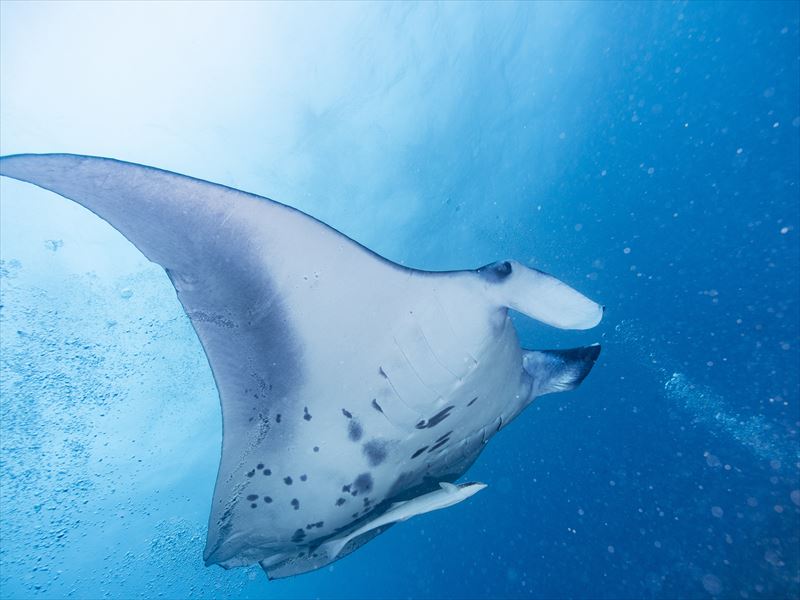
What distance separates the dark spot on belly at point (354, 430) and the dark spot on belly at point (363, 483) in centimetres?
25

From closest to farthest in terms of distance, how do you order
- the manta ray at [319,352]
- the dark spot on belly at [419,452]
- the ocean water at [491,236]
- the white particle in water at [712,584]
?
the manta ray at [319,352]
the dark spot on belly at [419,452]
the ocean water at [491,236]
the white particle in water at [712,584]

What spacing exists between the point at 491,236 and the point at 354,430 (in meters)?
18.0

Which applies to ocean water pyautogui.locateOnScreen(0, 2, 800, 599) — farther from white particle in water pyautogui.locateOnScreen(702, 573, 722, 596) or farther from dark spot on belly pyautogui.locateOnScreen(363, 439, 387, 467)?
dark spot on belly pyautogui.locateOnScreen(363, 439, 387, 467)

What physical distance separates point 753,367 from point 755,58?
11997 mm

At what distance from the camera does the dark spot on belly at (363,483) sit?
2.44 meters

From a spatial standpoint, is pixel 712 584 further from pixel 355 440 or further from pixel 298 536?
pixel 355 440

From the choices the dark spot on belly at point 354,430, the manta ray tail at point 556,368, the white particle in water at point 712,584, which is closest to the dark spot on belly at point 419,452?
the dark spot on belly at point 354,430

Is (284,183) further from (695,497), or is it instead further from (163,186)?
(695,497)

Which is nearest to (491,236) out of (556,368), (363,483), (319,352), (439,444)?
(556,368)

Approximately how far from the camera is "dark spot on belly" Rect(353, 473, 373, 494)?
8.01ft

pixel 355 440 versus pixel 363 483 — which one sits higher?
pixel 355 440

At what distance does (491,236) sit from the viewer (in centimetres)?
1953

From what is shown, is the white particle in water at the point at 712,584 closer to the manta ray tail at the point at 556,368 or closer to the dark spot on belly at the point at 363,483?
the manta ray tail at the point at 556,368

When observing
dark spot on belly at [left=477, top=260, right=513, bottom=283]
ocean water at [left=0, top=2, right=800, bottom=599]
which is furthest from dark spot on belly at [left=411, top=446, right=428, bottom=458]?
ocean water at [left=0, top=2, right=800, bottom=599]
